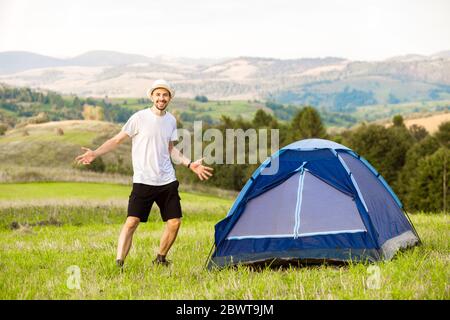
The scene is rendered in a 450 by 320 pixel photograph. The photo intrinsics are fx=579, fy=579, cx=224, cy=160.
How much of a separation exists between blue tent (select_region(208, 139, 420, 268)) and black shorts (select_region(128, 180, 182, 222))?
2.80ft

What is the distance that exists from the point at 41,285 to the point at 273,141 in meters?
64.7

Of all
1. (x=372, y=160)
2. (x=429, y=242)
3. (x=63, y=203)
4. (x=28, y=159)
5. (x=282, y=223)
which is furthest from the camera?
(x=28, y=159)

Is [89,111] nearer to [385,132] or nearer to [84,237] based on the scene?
[385,132]

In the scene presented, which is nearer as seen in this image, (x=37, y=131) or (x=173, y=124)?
(x=173, y=124)

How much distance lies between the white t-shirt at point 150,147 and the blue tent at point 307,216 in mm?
1311

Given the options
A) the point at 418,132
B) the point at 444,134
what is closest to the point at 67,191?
the point at 444,134

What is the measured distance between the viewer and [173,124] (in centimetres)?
888

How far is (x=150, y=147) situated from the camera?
849cm

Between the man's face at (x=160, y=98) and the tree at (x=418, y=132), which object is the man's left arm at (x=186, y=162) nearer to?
the man's face at (x=160, y=98)

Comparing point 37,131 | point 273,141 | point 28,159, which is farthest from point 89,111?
point 273,141

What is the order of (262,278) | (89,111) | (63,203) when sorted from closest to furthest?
1. (262,278)
2. (63,203)
3. (89,111)

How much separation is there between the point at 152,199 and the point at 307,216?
2363 millimetres

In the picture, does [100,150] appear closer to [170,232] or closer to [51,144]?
[170,232]

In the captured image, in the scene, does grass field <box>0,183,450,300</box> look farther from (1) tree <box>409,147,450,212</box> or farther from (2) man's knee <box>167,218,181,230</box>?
(1) tree <box>409,147,450,212</box>
